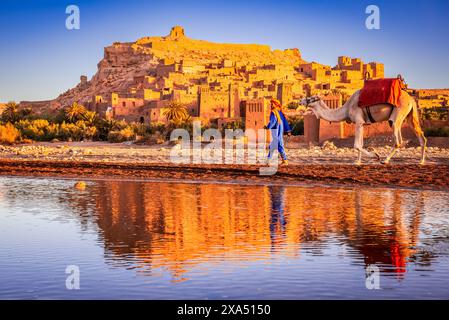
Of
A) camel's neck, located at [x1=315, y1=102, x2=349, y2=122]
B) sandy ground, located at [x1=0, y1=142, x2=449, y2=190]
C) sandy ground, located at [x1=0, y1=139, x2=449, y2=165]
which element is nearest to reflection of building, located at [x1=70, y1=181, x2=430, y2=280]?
sandy ground, located at [x1=0, y1=142, x2=449, y2=190]

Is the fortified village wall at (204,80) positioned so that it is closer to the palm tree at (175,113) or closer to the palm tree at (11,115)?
the palm tree at (175,113)

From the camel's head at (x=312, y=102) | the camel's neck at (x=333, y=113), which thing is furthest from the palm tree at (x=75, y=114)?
the camel's neck at (x=333, y=113)

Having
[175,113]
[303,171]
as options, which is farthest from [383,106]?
[175,113]

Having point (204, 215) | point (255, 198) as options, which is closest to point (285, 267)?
point (204, 215)

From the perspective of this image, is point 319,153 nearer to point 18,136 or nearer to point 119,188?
point 119,188

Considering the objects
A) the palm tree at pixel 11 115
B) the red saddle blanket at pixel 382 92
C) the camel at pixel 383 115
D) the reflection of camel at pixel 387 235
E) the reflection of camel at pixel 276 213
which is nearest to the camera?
the reflection of camel at pixel 387 235

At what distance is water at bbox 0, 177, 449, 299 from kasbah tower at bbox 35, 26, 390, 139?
48.8ft

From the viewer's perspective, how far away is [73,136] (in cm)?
3566

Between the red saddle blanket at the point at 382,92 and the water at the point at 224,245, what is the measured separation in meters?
3.84

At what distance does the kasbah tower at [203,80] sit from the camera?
55.1 m

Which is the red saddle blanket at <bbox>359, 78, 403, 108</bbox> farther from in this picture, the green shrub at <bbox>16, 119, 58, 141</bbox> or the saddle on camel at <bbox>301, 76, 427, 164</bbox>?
the green shrub at <bbox>16, 119, 58, 141</bbox>

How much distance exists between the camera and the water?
4.79 metres

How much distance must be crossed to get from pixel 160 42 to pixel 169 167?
89.0 meters

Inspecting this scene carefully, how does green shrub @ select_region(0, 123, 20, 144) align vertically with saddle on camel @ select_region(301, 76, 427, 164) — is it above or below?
below
